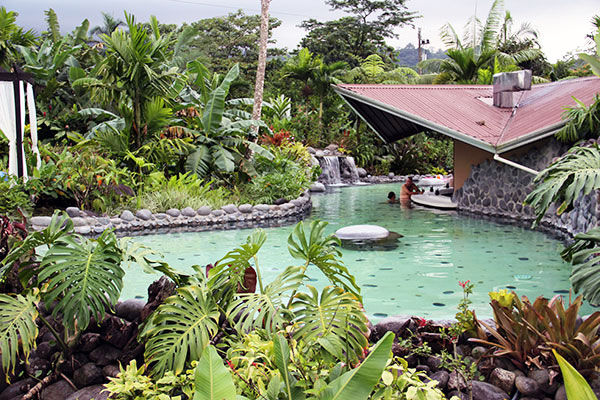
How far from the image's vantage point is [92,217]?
10555mm

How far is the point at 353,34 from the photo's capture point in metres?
35.9

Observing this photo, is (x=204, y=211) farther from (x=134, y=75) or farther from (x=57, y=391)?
(x=57, y=391)

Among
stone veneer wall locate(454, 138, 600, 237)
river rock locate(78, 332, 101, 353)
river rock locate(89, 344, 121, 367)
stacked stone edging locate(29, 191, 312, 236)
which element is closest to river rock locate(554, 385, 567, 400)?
river rock locate(89, 344, 121, 367)

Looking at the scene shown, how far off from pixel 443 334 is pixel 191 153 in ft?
34.3

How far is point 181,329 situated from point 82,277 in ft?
2.24

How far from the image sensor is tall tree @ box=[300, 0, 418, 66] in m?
35.5

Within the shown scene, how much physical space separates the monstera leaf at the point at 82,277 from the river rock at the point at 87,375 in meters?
0.54

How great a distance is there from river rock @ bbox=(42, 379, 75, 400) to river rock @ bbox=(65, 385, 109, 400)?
0.08m

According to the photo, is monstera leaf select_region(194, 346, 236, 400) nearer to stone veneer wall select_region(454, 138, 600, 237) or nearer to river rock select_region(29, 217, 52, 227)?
stone veneer wall select_region(454, 138, 600, 237)

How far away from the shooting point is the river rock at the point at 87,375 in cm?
345

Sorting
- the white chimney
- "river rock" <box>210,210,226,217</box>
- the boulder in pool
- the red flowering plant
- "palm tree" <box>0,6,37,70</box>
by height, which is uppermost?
"palm tree" <box>0,6,37,70</box>

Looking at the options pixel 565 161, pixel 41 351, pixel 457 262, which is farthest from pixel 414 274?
pixel 41 351

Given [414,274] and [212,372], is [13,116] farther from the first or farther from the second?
[212,372]

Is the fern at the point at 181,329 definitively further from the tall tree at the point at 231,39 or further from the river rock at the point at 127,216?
the tall tree at the point at 231,39
